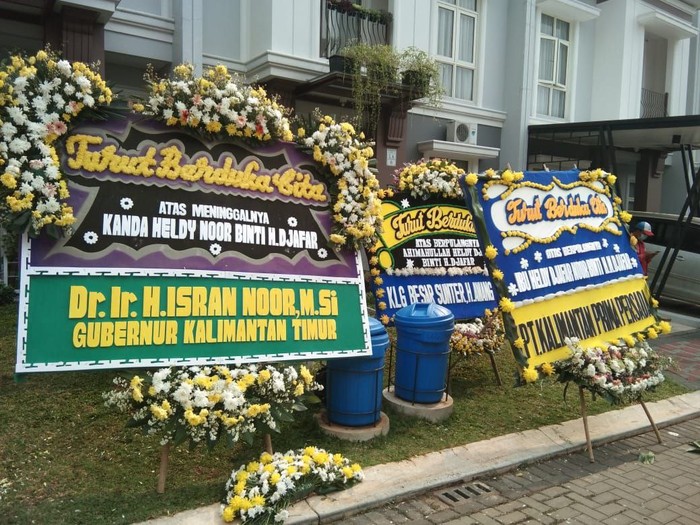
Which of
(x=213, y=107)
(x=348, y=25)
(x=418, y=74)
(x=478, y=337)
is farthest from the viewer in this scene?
(x=348, y=25)

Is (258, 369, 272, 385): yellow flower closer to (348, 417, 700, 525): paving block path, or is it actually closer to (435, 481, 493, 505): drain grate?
(348, 417, 700, 525): paving block path

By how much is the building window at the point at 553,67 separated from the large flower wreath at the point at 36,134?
504 inches

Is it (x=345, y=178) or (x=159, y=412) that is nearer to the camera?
(x=159, y=412)

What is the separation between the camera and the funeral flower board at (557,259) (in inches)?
183

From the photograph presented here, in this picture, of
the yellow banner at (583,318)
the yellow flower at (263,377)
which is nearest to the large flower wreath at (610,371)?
the yellow banner at (583,318)

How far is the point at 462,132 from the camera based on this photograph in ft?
40.7

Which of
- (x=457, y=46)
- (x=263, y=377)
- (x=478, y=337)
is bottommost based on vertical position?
(x=478, y=337)

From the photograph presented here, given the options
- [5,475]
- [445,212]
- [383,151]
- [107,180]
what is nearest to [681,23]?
[383,151]

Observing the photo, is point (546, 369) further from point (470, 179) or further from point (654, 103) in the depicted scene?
point (654, 103)

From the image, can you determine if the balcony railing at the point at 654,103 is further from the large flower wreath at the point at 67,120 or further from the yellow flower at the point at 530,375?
the large flower wreath at the point at 67,120

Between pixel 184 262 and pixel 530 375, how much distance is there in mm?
2732

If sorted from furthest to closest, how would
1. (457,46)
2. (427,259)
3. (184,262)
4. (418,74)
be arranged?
1. (457,46)
2. (418,74)
3. (427,259)
4. (184,262)

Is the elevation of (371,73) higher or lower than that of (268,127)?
higher

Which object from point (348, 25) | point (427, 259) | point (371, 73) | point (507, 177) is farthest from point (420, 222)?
point (348, 25)
